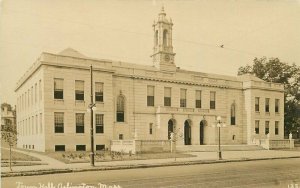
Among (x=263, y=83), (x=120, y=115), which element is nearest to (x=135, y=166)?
(x=120, y=115)

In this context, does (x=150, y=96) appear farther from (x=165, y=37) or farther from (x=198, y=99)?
(x=165, y=37)

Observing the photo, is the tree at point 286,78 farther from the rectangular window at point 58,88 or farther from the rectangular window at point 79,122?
the rectangular window at point 58,88

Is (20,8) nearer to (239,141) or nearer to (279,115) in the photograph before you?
(239,141)

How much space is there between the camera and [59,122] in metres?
26.9

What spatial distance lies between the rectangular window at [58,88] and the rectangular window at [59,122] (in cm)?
131

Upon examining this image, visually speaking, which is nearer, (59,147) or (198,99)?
(59,147)

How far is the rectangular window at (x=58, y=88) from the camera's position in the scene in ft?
88.2

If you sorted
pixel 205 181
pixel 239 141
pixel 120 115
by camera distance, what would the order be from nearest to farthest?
pixel 205 181 → pixel 120 115 → pixel 239 141

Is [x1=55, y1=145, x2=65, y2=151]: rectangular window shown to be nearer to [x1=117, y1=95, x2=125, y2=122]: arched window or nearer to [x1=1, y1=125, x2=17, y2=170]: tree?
[x1=117, y1=95, x2=125, y2=122]: arched window

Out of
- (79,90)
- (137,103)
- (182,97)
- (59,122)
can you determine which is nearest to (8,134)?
(59,122)

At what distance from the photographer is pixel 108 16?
12.0 m

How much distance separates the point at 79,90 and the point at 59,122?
118 inches

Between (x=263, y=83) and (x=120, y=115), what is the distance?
18.0 metres

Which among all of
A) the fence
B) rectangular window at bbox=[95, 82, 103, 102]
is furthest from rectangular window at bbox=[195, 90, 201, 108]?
rectangular window at bbox=[95, 82, 103, 102]
